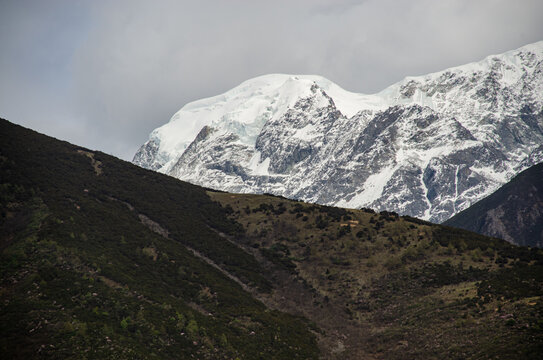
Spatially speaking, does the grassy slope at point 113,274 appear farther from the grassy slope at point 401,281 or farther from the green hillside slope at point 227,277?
the grassy slope at point 401,281

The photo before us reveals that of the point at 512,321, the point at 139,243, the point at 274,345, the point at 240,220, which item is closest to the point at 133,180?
the point at 240,220

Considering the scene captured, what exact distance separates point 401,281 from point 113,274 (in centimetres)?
4427

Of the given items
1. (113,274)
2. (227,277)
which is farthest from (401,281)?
(113,274)

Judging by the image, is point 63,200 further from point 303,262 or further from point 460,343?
point 460,343

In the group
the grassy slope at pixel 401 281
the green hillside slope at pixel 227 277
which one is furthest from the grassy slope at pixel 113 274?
the grassy slope at pixel 401 281

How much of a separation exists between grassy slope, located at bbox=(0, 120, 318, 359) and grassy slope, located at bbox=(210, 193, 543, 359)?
689 cm

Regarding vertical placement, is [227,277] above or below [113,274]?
below

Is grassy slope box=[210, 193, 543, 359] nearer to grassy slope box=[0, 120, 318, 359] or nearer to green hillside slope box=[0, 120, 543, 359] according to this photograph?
Result: green hillside slope box=[0, 120, 543, 359]

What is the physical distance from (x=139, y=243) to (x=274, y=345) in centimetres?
2934

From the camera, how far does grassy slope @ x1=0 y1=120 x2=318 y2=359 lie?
43.3 metres

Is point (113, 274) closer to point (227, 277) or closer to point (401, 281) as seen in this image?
point (227, 277)

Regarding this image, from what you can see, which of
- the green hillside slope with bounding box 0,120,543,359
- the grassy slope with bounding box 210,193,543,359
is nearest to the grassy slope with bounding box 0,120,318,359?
the green hillside slope with bounding box 0,120,543,359

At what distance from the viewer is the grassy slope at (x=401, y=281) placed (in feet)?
169

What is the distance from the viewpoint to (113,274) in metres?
57.5
